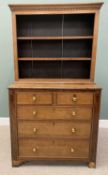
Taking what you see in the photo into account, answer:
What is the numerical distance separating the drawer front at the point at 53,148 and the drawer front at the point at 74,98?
45 cm

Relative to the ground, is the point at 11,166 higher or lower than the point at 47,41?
lower

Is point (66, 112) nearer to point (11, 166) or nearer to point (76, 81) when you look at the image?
point (76, 81)

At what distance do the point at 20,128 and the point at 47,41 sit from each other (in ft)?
3.69

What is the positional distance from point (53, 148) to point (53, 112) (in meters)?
0.43

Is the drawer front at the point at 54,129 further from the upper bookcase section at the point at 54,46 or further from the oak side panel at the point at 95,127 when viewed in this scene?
the upper bookcase section at the point at 54,46

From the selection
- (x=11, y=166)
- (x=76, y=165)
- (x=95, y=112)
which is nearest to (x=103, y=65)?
(x=95, y=112)

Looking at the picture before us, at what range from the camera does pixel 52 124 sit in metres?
1.78

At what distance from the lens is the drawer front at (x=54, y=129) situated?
178cm

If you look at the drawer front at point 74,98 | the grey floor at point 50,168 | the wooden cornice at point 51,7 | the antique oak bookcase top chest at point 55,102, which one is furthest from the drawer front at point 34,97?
the wooden cornice at point 51,7

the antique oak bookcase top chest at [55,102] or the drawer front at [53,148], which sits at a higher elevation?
the antique oak bookcase top chest at [55,102]

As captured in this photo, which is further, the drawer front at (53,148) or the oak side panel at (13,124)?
the drawer front at (53,148)

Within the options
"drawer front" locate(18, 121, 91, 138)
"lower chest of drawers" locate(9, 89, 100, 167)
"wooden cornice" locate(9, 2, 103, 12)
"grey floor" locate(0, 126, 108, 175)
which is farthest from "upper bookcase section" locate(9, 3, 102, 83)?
"grey floor" locate(0, 126, 108, 175)

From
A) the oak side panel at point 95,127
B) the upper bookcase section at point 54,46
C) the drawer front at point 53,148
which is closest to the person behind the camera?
the oak side panel at point 95,127

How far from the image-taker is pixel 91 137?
5.86 feet
